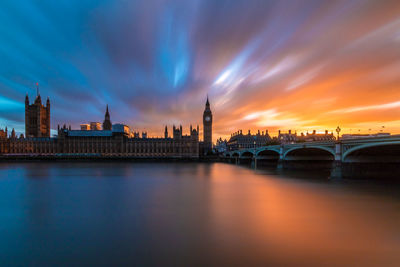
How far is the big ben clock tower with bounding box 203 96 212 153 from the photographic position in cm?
13950

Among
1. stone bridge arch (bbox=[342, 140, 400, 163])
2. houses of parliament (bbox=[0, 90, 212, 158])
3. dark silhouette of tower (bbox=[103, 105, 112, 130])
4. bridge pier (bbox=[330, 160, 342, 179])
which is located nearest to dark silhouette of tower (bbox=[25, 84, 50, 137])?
houses of parliament (bbox=[0, 90, 212, 158])

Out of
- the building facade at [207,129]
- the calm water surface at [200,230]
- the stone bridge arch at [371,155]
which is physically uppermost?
the building facade at [207,129]

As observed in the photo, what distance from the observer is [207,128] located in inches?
Result: 5669

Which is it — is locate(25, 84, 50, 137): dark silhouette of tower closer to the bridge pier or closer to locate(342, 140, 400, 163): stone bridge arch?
the bridge pier

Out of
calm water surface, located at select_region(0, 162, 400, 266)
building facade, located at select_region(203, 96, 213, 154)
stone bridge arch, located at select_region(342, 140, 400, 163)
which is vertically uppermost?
building facade, located at select_region(203, 96, 213, 154)

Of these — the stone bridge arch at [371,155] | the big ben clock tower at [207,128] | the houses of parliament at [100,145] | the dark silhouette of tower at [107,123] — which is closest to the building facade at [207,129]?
the big ben clock tower at [207,128]

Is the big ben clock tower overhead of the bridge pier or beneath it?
overhead

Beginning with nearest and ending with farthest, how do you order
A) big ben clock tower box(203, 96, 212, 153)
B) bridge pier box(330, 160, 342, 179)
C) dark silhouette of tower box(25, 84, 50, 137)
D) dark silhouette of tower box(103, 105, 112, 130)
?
1. bridge pier box(330, 160, 342, 179)
2. dark silhouette of tower box(25, 84, 50, 137)
3. dark silhouette of tower box(103, 105, 112, 130)
4. big ben clock tower box(203, 96, 212, 153)

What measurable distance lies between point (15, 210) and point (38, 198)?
143 inches

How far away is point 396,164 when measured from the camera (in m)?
32.9

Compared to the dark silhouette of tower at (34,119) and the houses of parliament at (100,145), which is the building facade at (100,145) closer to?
the houses of parliament at (100,145)

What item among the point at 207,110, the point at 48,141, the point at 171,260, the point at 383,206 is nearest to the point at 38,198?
the point at 171,260

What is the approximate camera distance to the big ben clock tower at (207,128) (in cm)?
13950

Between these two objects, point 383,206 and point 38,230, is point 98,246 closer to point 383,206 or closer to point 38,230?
point 38,230
